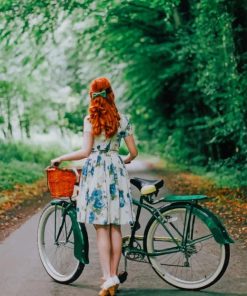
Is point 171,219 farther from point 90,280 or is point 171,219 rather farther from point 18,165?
point 18,165

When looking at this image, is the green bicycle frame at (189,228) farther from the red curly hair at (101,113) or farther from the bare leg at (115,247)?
the red curly hair at (101,113)

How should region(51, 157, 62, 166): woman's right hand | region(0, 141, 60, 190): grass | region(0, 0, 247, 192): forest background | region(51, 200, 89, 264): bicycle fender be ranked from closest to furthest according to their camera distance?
region(51, 157, 62, 166): woman's right hand, region(51, 200, 89, 264): bicycle fender, region(0, 0, 247, 192): forest background, region(0, 141, 60, 190): grass

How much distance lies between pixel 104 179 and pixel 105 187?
8 cm

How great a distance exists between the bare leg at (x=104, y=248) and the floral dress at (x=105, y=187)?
11cm

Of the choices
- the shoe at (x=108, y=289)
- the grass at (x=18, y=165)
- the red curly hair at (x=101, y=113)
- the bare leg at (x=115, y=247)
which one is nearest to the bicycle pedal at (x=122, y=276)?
the bare leg at (x=115, y=247)

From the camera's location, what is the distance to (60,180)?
5.32 meters

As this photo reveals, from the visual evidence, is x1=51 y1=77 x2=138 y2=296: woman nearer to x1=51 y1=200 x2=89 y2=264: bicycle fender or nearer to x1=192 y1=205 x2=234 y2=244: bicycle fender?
x1=51 y1=200 x2=89 y2=264: bicycle fender

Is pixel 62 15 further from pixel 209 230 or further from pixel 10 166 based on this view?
pixel 209 230

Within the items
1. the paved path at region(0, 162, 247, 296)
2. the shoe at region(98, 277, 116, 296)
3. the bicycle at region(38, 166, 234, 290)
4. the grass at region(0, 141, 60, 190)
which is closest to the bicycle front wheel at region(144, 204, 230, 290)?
the bicycle at region(38, 166, 234, 290)

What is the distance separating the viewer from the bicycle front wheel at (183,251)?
5188 millimetres

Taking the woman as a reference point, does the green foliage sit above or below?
below

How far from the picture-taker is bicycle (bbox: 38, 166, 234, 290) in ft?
16.9

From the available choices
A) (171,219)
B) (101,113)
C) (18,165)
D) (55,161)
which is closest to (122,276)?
(171,219)

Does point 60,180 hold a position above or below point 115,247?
above
